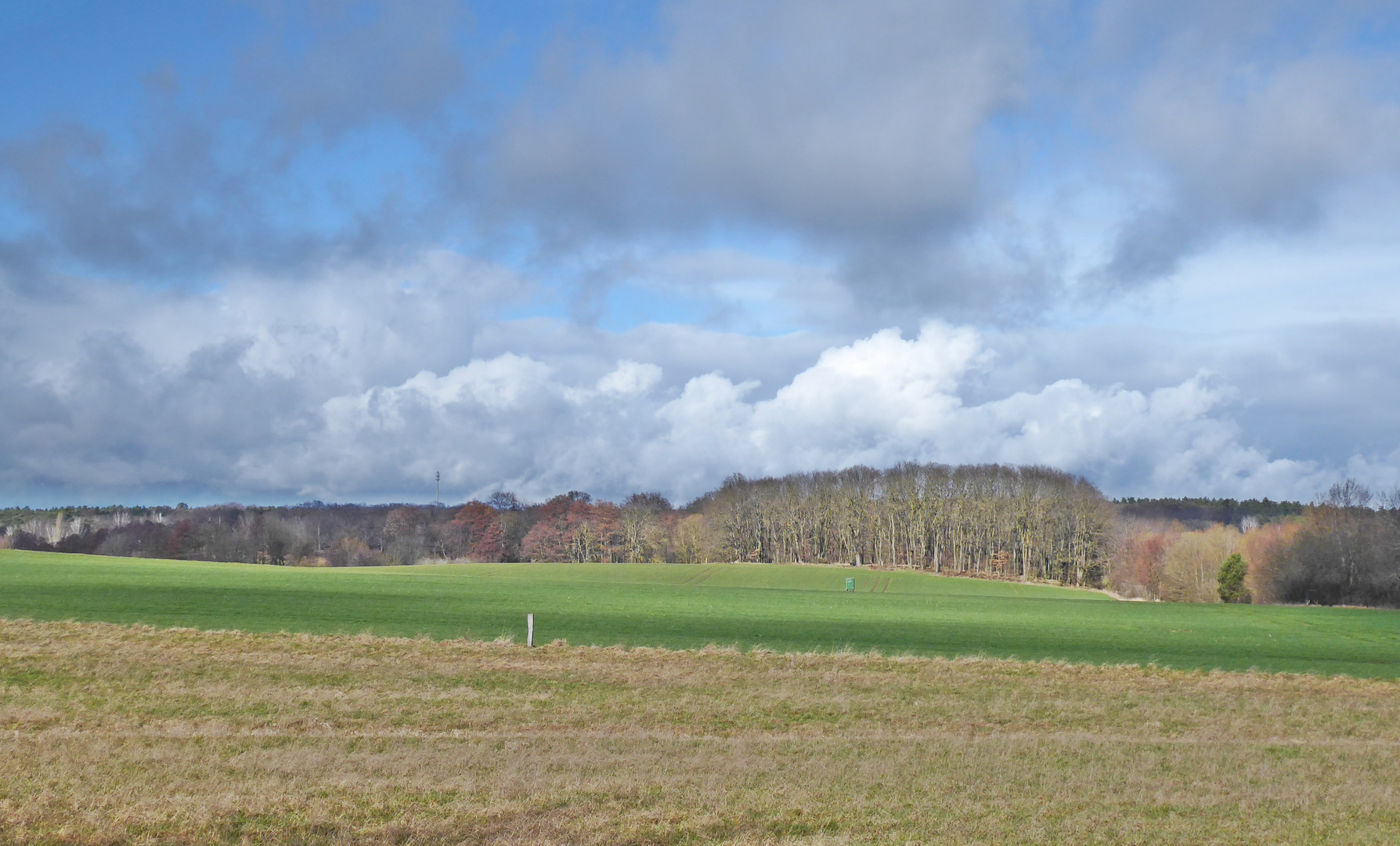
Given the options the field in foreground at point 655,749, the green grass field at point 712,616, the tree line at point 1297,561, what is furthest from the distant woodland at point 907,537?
the field in foreground at point 655,749

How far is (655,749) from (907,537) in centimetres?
11699

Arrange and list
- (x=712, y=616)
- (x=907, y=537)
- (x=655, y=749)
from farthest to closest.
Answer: (x=907, y=537) < (x=712, y=616) < (x=655, y=749)

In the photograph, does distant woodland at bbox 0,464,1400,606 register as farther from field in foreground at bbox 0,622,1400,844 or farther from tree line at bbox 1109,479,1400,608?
field in foreground at bbox 0,622,1400,844

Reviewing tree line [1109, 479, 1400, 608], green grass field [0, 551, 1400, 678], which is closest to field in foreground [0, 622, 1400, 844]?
green grass field [0, 551, 1400, 678]

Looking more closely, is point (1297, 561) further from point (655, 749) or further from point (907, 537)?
point (655, 749)

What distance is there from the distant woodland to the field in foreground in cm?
7918

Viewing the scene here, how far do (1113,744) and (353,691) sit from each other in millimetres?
17417

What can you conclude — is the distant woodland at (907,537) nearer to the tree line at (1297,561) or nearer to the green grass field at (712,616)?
the tree line at (1297,561)

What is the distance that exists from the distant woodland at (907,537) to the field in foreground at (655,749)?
79.2m

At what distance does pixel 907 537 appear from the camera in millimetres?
130875

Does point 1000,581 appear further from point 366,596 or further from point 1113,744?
point 1113,744

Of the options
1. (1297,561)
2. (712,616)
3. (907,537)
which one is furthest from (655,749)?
(907,537)

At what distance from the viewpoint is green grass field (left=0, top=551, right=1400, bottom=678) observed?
37.7 meters

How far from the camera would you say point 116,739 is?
17.5 meters
